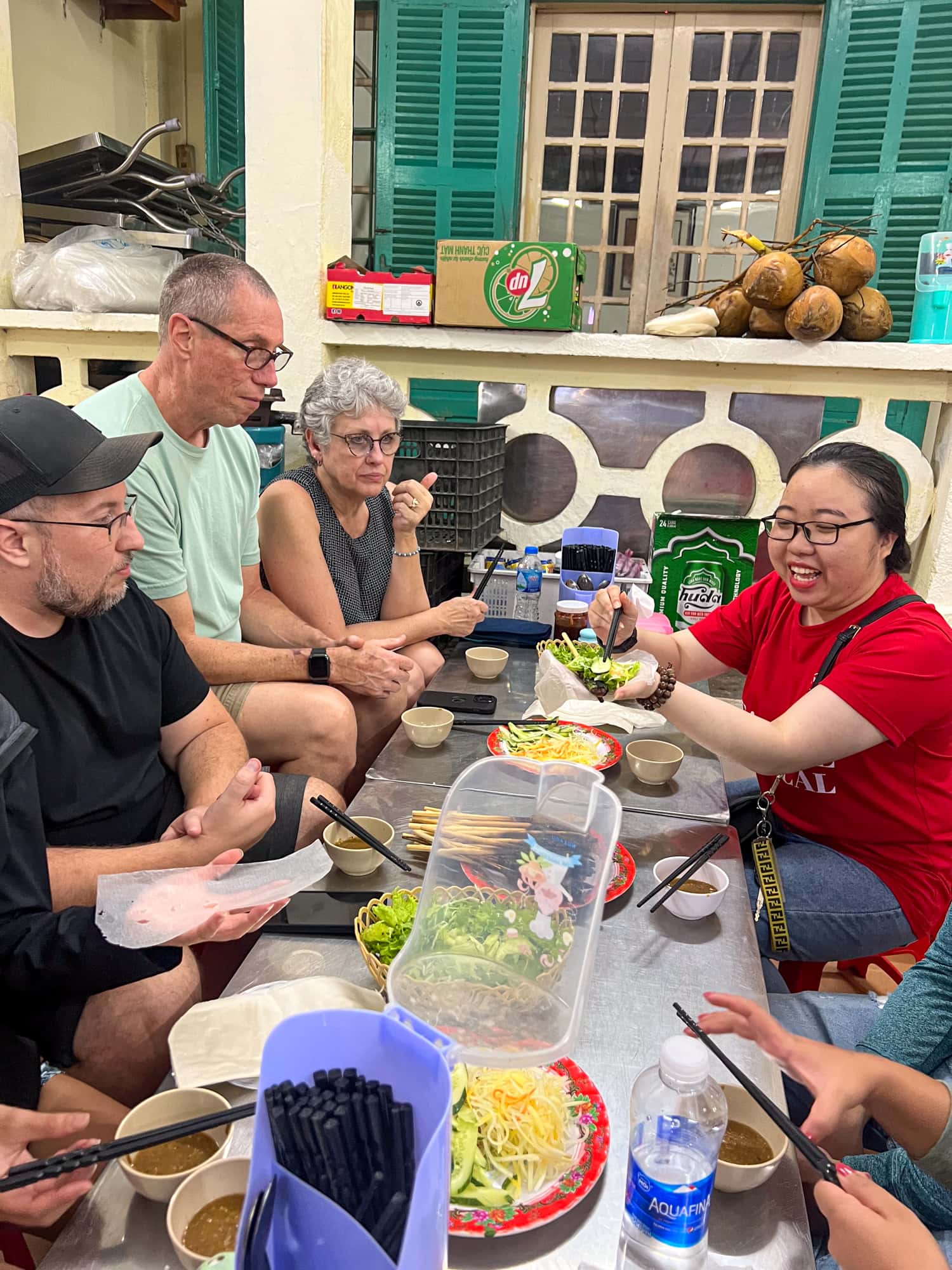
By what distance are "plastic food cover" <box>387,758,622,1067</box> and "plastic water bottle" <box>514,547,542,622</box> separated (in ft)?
5.42

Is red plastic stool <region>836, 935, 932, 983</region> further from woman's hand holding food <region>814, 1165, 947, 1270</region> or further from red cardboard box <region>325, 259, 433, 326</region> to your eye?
red cardboard box <region>325, 259, 433, 326</region>

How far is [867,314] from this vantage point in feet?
10.3

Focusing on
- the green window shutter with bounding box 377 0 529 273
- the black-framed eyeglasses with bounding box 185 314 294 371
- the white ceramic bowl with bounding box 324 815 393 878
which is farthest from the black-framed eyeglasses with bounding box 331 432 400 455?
the green window shutter with bounding box 377 0 529 273

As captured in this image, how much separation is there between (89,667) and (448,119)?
424 cm

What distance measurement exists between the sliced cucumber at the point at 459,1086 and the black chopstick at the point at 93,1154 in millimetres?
210

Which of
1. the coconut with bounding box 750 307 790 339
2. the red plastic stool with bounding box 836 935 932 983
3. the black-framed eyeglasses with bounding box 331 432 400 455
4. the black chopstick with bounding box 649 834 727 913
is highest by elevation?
the coconut with bounding box 750 307 790 339

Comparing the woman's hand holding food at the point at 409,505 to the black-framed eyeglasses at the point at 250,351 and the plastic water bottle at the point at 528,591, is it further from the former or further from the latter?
the black-framed eyeglasses at the point at 250,351

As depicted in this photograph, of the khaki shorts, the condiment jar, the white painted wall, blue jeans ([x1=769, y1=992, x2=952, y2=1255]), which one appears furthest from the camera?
the white painted wall

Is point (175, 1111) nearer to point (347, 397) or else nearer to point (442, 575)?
point (347, 397)

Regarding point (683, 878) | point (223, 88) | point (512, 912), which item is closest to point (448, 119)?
point (223, 88)

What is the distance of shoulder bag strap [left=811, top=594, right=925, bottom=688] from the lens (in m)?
1.89

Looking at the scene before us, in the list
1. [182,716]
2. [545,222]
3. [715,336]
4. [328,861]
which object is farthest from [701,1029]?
[545,222]

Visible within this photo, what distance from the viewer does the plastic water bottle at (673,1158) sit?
84cm

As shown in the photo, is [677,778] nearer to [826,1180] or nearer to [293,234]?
[826,1180]
